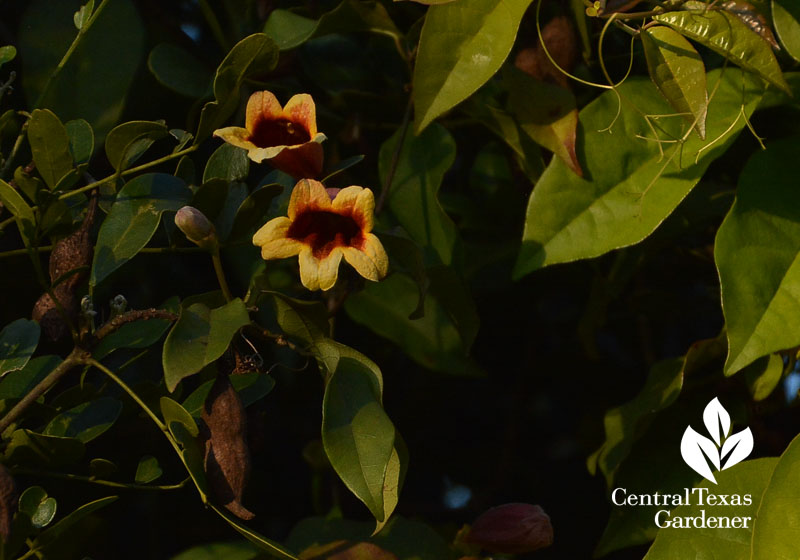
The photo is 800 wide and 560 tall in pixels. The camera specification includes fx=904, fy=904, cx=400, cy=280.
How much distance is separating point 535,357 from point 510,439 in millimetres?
140

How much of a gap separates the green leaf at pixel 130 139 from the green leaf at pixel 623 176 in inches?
14.1

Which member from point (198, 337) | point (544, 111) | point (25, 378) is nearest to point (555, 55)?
point (544, 111)

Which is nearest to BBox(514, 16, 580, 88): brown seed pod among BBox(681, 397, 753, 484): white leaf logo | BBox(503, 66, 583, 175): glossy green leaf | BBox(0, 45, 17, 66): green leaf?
BBox(503, 66, 583, 175): glossy green leaf

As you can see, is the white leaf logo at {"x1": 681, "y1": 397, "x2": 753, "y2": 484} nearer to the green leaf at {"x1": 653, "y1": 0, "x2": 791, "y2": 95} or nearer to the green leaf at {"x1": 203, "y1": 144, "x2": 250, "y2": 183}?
the green leaf at {"x1": 653, "y1": 0, "x2": 791, "y2": 95}

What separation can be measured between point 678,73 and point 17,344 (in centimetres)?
62

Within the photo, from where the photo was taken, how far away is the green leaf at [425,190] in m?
0.99

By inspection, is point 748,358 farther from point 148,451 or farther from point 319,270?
point 148,451

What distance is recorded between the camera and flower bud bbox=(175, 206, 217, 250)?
0.72 metres

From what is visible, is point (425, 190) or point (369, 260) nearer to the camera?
point (369, 260)

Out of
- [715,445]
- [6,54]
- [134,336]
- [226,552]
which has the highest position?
[6,54]

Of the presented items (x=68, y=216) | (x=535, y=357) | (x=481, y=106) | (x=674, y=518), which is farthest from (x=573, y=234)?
(x=535, y=357)

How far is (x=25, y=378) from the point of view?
2.63ft

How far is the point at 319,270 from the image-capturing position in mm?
732

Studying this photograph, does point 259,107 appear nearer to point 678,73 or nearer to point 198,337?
point 198,337
